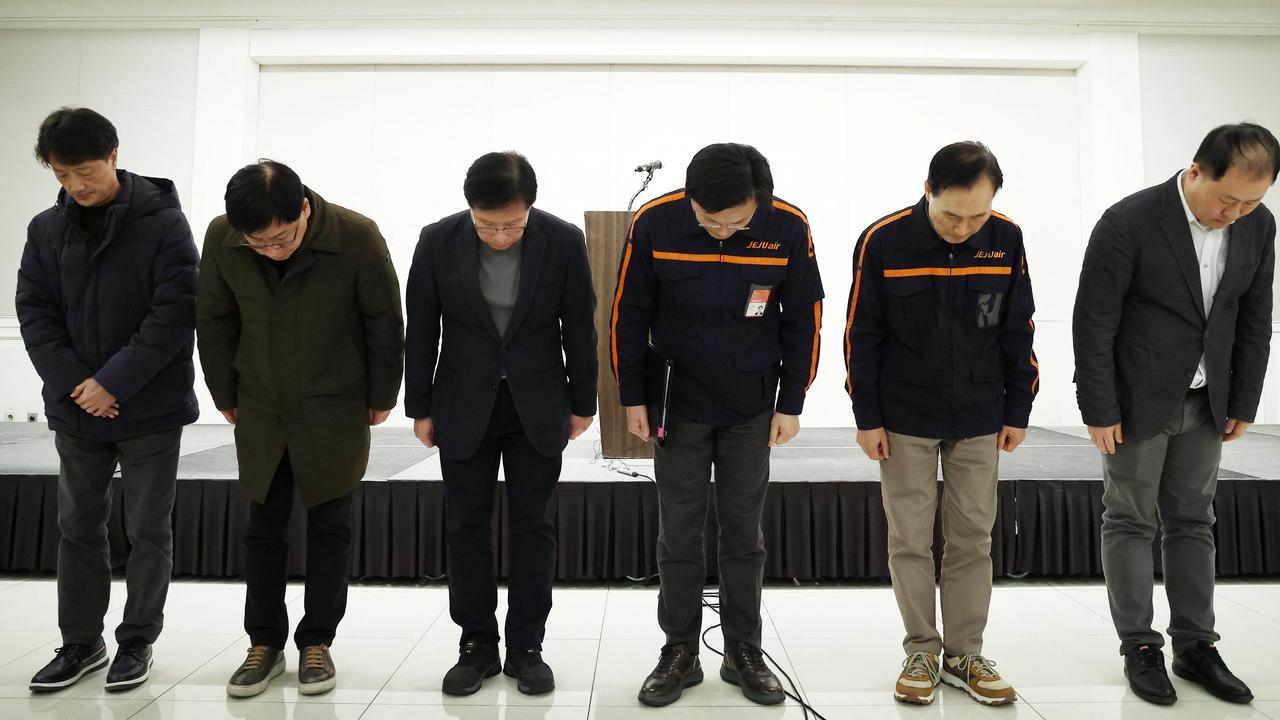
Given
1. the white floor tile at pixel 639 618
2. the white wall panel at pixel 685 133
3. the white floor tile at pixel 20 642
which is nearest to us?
the white floor tile at pixel 20 642

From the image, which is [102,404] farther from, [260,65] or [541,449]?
[260,65]

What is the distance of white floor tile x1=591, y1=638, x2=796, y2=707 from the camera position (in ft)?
6.08

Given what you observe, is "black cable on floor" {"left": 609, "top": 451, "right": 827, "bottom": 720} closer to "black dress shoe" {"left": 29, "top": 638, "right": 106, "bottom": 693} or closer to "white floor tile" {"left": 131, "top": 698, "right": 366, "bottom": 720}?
"white floor tile" {"left": 131, "top": 698, "right": 366, "bottom": 720}

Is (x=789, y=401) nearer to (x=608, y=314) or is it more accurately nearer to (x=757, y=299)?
(x=757, y=299)

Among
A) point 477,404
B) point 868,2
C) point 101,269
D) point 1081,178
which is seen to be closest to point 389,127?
point 868,2

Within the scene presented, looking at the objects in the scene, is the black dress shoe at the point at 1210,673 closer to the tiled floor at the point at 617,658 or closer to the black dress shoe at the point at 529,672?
the tiled floor at the point at 617,658

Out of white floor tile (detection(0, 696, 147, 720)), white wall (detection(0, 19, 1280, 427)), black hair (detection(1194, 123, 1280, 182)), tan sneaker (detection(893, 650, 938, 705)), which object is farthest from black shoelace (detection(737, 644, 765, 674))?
white wall (detection(0, 19, 1280, 427))

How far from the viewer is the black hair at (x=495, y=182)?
1.67 meters

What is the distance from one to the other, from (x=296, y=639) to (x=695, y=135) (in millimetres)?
5093

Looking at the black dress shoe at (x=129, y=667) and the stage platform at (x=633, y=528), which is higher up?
the stage platform at (x=633, y=528)

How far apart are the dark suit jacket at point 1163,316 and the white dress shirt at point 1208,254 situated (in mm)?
19

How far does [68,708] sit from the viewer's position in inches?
70.1

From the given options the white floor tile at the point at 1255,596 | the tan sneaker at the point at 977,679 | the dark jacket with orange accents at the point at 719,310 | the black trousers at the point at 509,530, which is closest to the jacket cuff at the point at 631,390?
the dark jacket with orange accents at the point at 719,310

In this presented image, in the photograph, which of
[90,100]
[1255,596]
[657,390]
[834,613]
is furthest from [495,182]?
[90,100]
